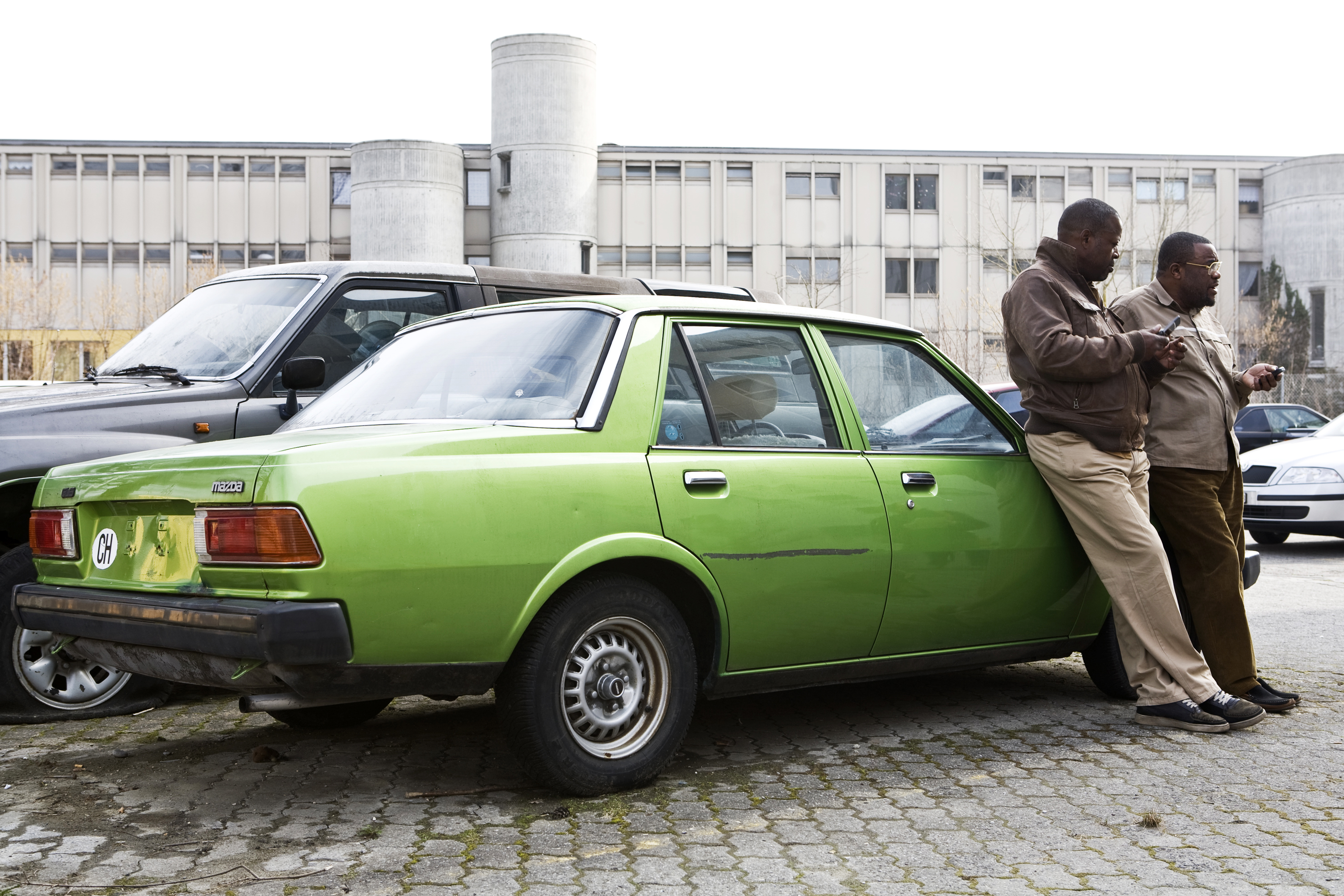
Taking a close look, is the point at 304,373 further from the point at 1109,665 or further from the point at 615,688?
the point at 1109,665

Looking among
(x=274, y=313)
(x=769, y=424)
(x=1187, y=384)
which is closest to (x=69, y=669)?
(x=274, y=313)

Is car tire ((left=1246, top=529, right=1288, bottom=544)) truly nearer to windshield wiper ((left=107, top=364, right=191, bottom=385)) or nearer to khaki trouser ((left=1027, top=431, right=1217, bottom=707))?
khaki trouser ((left=1027, top=431, right=1217, bottom=707))

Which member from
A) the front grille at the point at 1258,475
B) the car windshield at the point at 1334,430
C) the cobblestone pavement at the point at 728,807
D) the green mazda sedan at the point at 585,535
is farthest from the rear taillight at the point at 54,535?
the car windshield at the point at 1334,430

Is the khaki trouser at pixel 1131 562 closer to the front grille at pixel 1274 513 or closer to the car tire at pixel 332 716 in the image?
the car tire at pixel 332 716

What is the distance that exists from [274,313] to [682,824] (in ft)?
12.1

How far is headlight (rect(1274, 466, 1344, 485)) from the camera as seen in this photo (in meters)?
13.0

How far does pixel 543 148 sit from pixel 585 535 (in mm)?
44762

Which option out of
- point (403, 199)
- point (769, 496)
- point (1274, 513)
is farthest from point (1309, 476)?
point (403, 199)

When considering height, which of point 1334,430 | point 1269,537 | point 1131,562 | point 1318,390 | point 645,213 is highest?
point 645,213

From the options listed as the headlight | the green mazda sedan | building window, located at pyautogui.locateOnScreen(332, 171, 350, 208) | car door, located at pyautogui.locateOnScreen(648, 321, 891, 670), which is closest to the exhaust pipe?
the green mazda sedan

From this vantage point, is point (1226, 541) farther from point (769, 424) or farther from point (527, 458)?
point (527, 458)

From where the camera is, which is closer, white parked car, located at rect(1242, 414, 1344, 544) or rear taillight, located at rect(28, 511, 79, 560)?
rear taillight, located at rect(28, 511, 79, 560)

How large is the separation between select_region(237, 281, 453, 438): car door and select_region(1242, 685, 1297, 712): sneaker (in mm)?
4103

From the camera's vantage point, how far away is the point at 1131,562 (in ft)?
18.2
